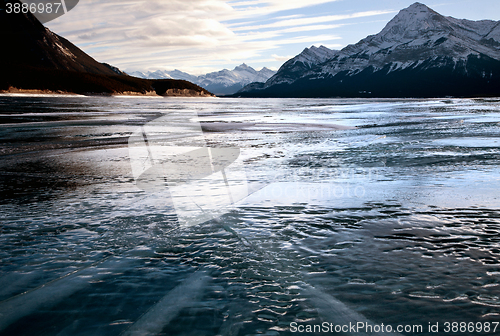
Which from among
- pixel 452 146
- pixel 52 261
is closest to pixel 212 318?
pixel 52 261

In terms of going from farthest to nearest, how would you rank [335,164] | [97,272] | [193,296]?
[335,164], [97,272], [193,296]

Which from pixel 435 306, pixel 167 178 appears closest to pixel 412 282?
pixel 435 306

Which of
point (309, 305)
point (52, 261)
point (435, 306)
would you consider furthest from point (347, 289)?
point (52, 261)

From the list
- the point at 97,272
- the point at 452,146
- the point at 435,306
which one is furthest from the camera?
the point at 452,146

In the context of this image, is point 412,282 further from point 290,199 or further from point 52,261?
point 52,261

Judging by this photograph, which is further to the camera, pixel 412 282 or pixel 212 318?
pixel 412 282

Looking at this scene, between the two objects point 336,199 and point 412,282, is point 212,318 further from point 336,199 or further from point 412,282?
point 336,199

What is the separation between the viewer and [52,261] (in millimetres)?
4758

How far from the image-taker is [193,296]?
154 inches

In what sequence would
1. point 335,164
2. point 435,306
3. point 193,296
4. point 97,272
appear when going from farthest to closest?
point 335,164 < point 97,272 < point 193,296 < point 435,306

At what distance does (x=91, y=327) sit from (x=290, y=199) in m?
4.94

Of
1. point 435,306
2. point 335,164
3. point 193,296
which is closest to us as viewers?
point 435,306

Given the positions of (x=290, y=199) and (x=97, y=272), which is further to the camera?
(x=290, y=199)

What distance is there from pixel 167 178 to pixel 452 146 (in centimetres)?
1144
